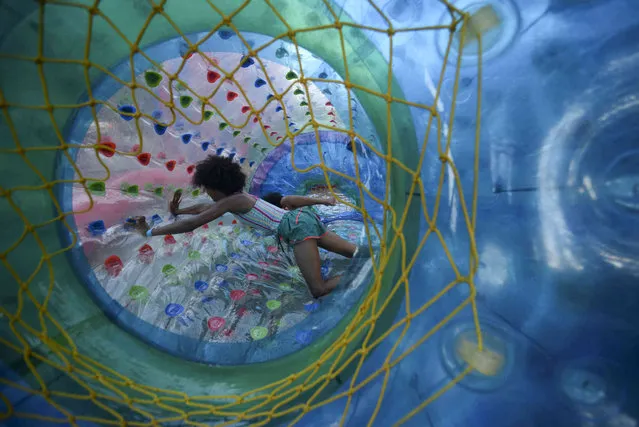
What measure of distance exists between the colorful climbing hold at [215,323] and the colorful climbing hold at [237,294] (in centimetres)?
13

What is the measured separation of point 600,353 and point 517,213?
29cm

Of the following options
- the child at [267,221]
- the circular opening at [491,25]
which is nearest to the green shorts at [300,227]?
Answer: the child at [267,221]

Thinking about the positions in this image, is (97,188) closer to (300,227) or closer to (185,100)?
(185,100)

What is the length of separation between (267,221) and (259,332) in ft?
1.58

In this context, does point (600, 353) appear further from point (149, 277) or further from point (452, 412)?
point (149, 277)

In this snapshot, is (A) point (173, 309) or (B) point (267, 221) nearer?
(A) point (173, 309)

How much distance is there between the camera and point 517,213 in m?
0.79

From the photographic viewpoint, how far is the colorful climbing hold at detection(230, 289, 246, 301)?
5.26 ft

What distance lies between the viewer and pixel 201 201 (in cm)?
218

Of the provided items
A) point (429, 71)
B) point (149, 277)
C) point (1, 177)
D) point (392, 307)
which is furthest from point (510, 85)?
point (149, 277)

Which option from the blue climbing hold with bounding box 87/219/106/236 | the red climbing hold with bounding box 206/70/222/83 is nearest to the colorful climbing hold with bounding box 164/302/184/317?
the blue climbing hold with bounding box 87/219/106/236

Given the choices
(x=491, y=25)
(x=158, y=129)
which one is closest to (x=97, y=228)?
(x=158, y=129)

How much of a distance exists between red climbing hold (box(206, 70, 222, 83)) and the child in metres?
0.34

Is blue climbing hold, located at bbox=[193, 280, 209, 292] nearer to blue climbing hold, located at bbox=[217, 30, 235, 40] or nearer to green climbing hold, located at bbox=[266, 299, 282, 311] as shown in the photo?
green climbing hold, located at bbox=[266, 299, 282, 311]
